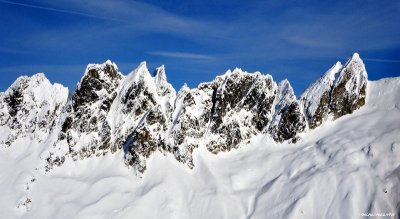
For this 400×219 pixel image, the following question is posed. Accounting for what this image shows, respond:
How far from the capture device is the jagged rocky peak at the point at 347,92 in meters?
78.2

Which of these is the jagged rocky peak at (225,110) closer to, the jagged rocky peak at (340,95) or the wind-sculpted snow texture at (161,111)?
the wind-sculpted snow texture at (161,111)

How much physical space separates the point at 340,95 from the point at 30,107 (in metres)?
53.9

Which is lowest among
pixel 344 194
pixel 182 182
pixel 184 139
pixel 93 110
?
pixel 344 194

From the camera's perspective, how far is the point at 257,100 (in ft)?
261

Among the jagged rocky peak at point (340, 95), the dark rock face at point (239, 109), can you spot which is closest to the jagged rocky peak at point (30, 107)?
the dark rock face at point (239, 109)

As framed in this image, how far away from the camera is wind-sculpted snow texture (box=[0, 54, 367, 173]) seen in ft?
238

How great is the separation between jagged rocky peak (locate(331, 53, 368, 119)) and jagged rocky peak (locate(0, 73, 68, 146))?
47.6 metres

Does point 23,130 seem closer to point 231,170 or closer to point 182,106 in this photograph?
point 182,106

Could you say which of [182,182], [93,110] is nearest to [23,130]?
[93,110]

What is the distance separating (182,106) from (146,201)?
60.0 feet

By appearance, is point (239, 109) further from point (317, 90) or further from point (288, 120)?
point (317, 90)

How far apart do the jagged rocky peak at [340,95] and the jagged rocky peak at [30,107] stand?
43786 mm

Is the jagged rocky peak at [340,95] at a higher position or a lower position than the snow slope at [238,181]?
higher

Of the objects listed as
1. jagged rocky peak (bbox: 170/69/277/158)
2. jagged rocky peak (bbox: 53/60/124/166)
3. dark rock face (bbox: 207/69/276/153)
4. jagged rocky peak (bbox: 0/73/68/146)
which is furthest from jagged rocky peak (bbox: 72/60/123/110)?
dark rock face (bbox: 207/69/276/153)
